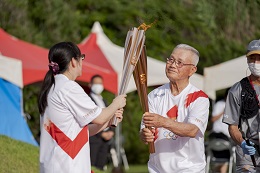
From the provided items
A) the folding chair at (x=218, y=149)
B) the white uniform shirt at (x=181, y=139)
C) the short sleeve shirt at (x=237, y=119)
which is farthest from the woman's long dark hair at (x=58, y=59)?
the folding chair at (x=218, y=149)

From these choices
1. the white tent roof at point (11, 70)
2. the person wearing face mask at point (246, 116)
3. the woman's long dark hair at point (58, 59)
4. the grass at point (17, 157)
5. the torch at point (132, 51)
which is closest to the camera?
the woman's long dark hair at point (58, 59)

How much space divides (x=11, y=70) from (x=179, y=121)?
6693mm

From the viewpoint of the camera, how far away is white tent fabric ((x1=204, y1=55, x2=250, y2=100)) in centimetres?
1647

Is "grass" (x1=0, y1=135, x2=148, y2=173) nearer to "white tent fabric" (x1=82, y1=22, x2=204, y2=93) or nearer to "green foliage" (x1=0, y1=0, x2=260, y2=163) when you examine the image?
"white tent fabric" (x1=82, y1=22, x2=204, y2=93)

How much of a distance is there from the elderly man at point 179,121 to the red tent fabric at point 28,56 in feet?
25.4

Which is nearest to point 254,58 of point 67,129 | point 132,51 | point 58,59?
point 132,51

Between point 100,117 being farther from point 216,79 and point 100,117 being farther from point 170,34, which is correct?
point 170,34

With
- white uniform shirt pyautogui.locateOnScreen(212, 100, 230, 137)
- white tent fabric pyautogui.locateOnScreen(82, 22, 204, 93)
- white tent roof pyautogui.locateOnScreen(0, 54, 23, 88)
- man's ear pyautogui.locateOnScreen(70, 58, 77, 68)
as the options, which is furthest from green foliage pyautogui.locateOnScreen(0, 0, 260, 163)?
man's ear pyautogui.locateOnScreen(70, 58, 77, 68)

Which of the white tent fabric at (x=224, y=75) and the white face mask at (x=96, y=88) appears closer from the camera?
the white face mask at (x=96, y=88)

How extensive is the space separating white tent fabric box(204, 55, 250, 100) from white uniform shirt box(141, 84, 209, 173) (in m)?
8.75

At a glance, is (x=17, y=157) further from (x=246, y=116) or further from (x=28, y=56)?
(x=246, y=116)

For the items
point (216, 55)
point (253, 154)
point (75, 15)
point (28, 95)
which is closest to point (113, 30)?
point (75, 15)

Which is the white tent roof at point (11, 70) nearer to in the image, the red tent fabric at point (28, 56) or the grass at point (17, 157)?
the red tent fabric at point (28, 56)

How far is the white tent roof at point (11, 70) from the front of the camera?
13625 mm
